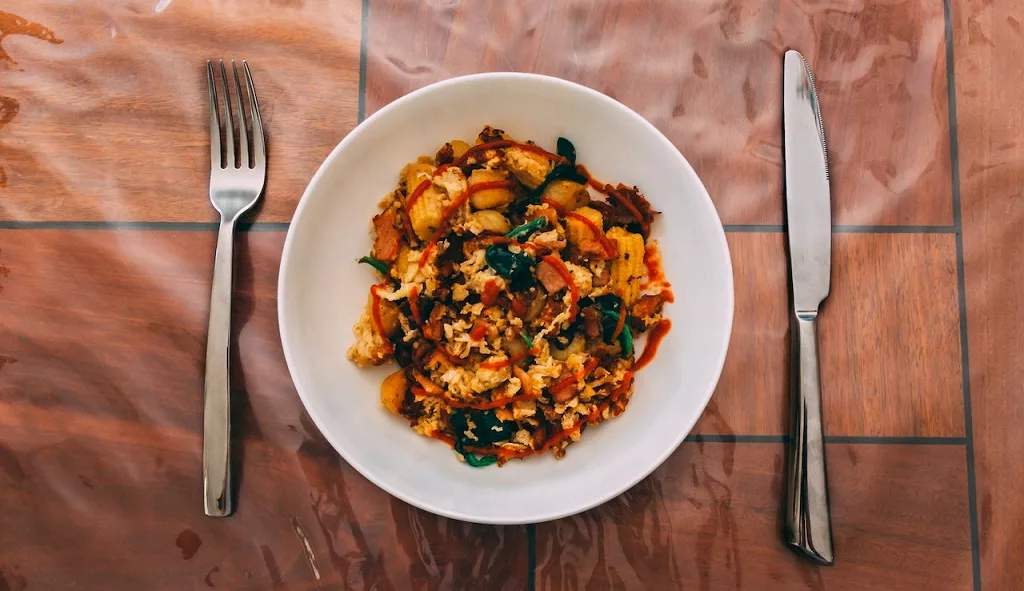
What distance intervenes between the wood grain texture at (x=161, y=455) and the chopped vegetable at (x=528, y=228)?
520mm

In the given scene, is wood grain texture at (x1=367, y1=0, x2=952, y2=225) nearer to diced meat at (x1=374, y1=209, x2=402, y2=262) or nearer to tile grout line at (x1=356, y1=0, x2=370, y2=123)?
tile grout line at (x1=356, y1=0, x2=370, y2=123)

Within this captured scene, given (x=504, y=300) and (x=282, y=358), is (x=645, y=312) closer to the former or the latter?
(x=504, y=300)

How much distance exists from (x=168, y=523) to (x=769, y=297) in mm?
1322

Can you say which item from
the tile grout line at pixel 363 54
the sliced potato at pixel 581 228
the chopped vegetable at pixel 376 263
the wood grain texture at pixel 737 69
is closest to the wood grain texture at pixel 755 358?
the wood grain texture at pixel 737 69


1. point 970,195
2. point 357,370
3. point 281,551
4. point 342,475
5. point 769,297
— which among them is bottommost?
point 281,551

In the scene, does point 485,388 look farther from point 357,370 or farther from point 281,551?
point 281,551

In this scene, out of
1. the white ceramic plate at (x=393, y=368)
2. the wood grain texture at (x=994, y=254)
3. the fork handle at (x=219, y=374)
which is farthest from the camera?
the wood grain texture at (x=994, y=254)

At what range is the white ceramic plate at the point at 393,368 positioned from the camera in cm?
115

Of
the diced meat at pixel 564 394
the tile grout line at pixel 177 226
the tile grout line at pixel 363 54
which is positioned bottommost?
the diced meat at pixel 564 394

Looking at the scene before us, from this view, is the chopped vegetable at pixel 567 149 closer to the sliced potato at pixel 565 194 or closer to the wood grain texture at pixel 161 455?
the sliced potato at pixel 565 194

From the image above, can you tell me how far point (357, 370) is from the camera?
1.23m

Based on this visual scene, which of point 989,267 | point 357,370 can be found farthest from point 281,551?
point 989,267

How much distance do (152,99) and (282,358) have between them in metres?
0.61

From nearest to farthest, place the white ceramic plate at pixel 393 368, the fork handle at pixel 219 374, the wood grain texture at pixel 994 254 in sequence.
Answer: the white ceramic plate at pixel 393 368
the fork handle at pixel 219 374
the wood grain texture at pixel 994 254
